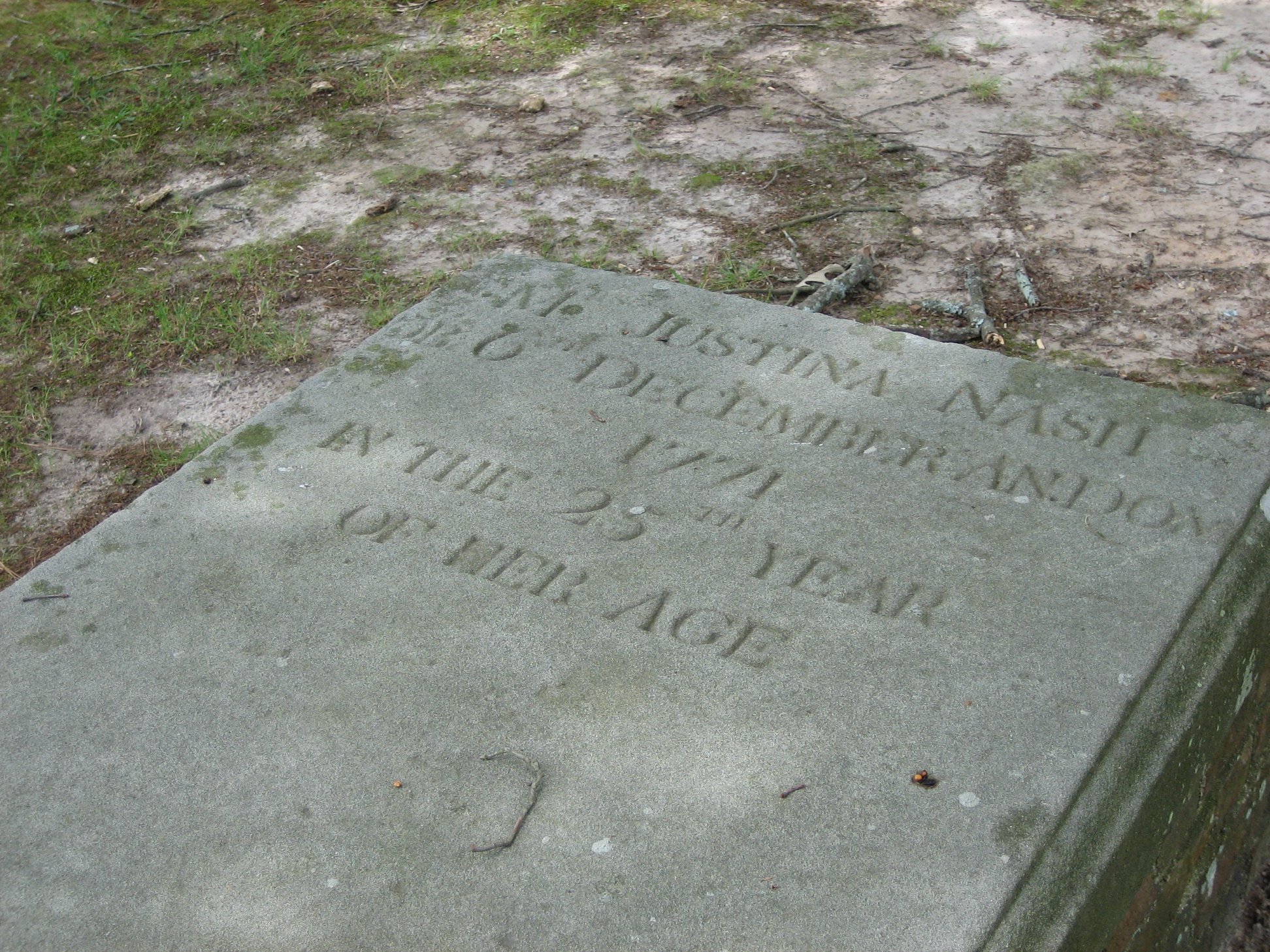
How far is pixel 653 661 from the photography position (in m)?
1.90

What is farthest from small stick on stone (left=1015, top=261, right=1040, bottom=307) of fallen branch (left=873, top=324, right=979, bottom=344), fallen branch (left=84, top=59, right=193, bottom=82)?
fallen branch (left=84, top=59, right=193, bottom=82)

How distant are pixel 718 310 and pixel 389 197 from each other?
6.29 feet

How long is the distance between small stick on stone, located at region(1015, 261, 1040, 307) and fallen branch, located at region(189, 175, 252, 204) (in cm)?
268

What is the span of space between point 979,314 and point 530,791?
210 centimetres

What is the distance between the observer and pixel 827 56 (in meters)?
5.08

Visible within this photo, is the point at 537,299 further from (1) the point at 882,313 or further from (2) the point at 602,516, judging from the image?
(1) the point at 882,313

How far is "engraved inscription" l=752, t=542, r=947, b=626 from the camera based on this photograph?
76.9 inches

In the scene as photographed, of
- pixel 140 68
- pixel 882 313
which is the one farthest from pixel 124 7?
pixel 882 313

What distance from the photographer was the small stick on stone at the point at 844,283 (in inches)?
131

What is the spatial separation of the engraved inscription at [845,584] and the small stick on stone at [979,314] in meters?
1.41

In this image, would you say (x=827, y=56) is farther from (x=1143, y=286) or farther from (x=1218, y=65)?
(x=1143, y=286)

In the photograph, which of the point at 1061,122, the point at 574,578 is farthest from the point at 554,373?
the point at 1061,122

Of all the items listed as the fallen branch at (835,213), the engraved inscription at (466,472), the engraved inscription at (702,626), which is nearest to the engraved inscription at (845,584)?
the engraved inscription at (702,626)

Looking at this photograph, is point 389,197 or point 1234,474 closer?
point 1234,474
